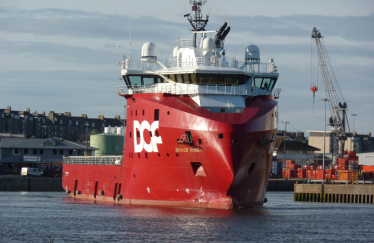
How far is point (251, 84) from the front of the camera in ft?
178

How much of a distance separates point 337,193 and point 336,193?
101 millimetres

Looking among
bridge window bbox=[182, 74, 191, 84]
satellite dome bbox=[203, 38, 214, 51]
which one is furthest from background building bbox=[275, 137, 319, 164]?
bridge window bbox=[182, 74, 191, 84]

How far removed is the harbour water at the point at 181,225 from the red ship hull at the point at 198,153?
1233 mm

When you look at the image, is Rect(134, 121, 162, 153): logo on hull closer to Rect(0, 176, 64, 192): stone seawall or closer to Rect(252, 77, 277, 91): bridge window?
Rect(252, 77, 277, 91): bridge window

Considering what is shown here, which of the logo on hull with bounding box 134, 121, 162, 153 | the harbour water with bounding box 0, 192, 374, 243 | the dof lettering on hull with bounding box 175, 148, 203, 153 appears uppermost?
the logo on hull with bounding box 134, 121, 162, 153

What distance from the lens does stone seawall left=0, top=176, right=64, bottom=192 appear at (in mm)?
95375

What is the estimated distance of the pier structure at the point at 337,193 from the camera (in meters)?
67.6

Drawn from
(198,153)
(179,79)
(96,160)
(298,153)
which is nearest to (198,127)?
(198,153)

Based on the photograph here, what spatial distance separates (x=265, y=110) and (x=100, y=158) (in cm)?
2227

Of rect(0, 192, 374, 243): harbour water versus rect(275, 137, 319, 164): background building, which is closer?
rect(0, 192, 374, 243): harbour water

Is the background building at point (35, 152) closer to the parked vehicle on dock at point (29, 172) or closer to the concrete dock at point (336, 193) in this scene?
the parked vehicle on dock at point (29, 172)

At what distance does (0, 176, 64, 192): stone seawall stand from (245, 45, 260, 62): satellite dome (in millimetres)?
49868

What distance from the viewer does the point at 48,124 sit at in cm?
18625

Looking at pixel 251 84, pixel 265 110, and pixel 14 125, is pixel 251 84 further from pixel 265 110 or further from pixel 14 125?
pixel 14 125
